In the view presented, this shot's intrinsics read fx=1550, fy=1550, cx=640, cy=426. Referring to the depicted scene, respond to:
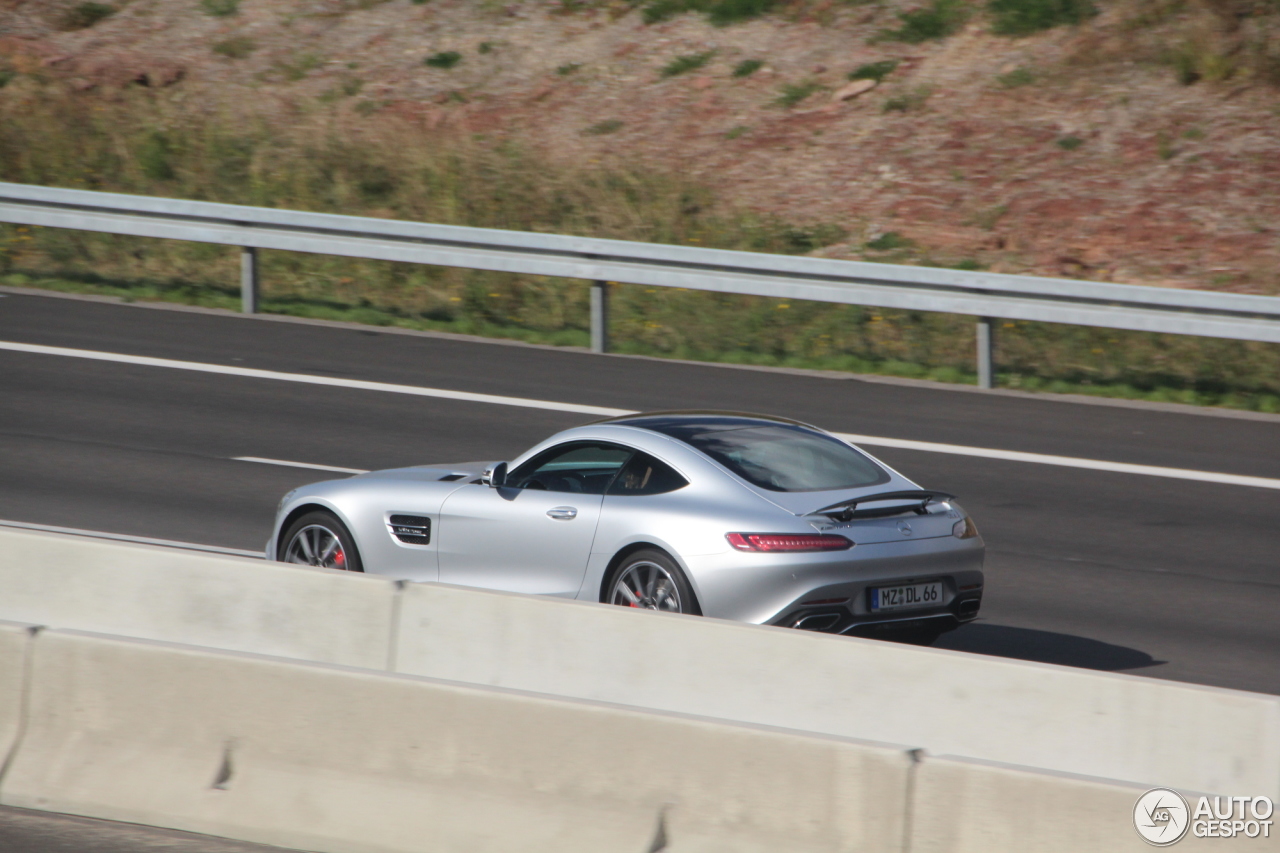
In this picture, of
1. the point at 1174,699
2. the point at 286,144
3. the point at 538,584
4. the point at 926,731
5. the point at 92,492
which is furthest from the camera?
the point at 286,144

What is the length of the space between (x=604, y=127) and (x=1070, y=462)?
1209 centimetres

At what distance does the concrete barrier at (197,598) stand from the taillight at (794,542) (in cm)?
180

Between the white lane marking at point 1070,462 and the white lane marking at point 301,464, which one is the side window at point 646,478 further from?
the white lane marking at point 1070,462

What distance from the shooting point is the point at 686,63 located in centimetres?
2420

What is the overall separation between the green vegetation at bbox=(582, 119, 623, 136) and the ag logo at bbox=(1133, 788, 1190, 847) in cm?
1948

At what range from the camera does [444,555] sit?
9.03 meters

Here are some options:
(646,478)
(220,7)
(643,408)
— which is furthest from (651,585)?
(220,7)

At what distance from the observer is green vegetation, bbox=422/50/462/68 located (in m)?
25.4

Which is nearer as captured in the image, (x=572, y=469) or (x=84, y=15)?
(x=572, y=469)

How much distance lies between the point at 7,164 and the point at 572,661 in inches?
780

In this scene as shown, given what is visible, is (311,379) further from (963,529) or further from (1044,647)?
(1044,647)

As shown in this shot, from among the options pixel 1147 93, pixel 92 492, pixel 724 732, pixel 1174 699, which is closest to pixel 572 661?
pixel 724 732

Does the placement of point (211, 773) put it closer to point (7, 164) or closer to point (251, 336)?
point (251, 336)

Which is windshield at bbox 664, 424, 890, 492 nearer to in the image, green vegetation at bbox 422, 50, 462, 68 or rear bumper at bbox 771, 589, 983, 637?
rear bumper at bbox 771, 589, 983, 637
